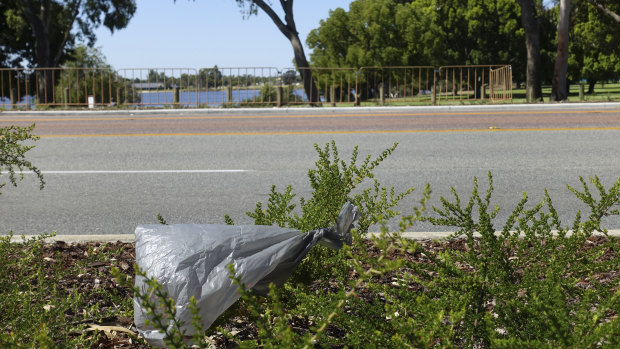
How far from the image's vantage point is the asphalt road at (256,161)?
594 cm

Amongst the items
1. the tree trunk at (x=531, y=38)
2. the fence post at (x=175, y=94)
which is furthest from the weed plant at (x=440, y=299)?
the tree trunk at (x=531, y=38)

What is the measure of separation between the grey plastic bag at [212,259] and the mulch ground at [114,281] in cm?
21

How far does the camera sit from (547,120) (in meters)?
12.8

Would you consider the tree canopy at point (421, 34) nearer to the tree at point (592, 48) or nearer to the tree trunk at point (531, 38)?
the tree at point (592, 48)

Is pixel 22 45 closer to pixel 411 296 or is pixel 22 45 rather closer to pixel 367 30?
pixel 367 30

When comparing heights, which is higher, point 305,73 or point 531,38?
point 531,38

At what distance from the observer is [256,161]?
8.50m

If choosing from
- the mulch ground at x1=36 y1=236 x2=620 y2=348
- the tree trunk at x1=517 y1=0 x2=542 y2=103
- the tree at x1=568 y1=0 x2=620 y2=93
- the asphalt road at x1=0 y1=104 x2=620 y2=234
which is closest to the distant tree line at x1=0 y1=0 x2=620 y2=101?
the tree at x1=568 y1=0 x2=620 y2=93

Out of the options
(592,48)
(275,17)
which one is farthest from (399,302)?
(592,48)

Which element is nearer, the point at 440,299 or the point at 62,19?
the point at 440,299

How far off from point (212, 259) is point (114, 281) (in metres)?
1.33

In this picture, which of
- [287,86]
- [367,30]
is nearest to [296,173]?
[287,86]

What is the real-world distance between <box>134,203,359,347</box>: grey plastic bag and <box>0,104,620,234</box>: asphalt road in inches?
111

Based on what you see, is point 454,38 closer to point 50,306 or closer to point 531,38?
point 531,38
